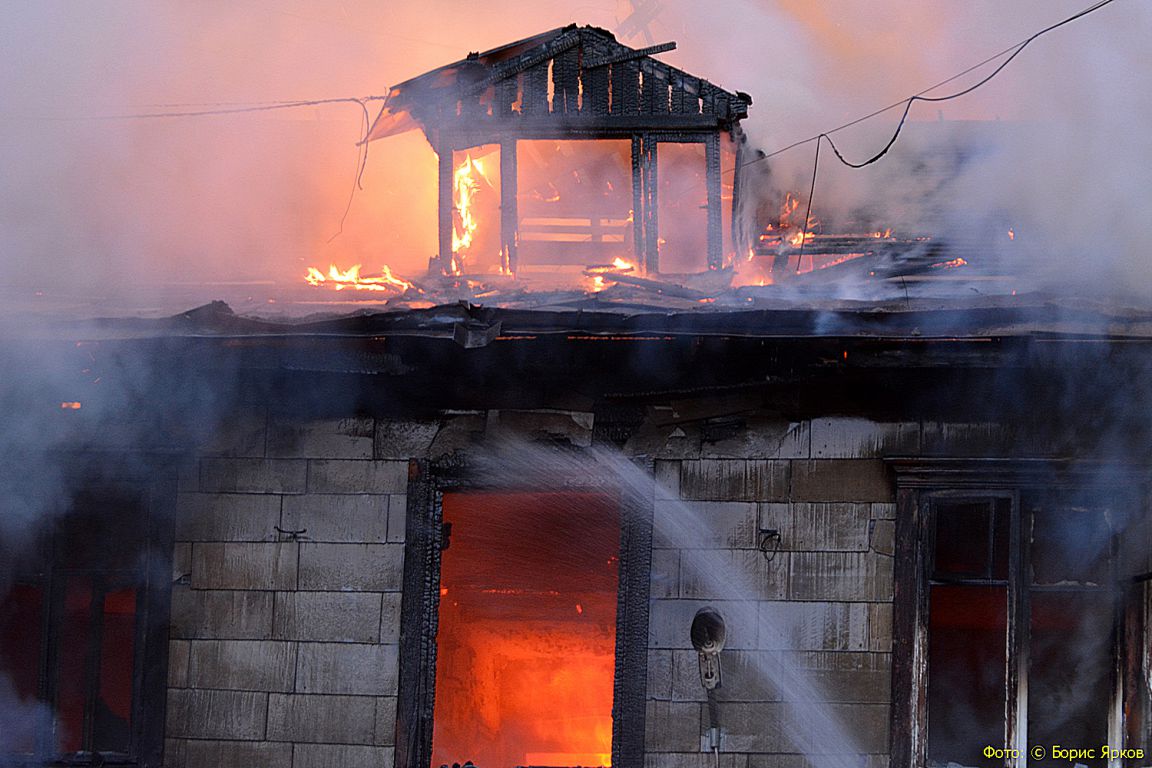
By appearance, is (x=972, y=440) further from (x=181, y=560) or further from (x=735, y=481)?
(x=181, y=560)

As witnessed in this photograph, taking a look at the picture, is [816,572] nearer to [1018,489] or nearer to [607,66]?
[1018,489]

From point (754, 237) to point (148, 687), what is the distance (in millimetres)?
7616

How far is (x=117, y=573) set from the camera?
685 cm

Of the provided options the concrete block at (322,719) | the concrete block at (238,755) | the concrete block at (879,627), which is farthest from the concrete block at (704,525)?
the concrete block at (238,755)

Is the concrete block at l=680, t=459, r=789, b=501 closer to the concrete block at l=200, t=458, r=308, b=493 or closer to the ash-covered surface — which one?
the ash-covered surface

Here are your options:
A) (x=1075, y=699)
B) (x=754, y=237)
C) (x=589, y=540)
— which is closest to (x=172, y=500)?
(x=589, y=540)

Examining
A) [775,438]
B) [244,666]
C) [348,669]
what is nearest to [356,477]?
[348,669]

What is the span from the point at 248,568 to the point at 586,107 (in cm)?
591

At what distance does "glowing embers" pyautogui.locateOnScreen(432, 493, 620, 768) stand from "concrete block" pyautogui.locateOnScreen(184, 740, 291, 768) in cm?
417

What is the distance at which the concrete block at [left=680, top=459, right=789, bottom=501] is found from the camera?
6727mm

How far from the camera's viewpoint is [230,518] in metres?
6.84

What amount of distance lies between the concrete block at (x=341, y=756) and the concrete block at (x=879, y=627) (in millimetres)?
3126

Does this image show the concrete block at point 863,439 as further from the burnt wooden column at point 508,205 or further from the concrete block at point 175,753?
the burnt wooden column at point 508,205

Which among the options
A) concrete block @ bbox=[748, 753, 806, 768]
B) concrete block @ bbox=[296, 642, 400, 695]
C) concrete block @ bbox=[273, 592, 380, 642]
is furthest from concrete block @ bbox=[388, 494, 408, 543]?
concrete block @ bbox=[748, 753, 806, 768]
